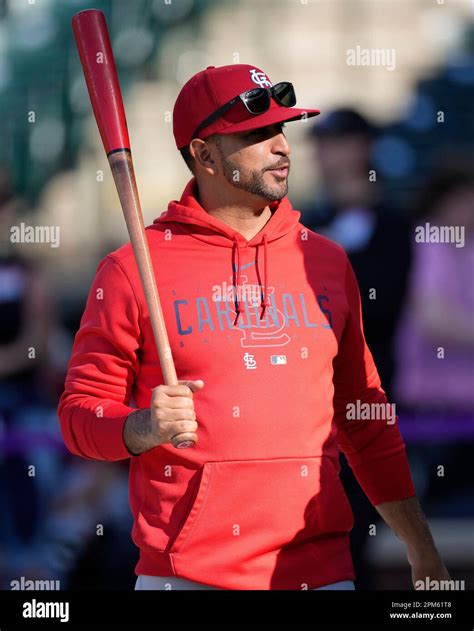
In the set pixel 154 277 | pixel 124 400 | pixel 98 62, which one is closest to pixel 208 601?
pixel 124 400

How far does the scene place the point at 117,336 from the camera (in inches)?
101

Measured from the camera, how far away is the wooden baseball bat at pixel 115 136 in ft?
8.11

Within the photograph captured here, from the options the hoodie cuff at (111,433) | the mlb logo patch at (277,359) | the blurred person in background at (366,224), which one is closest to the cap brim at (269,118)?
the mlb logo patch at (277,359)

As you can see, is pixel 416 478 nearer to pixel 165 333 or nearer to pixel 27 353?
pixel 27 353

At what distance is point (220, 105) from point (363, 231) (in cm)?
128

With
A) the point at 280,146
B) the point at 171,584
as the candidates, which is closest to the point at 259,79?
the point at 280,146

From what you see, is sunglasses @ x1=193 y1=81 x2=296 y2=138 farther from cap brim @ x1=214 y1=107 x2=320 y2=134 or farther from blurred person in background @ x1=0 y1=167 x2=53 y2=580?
blurred person in background @ x1=0 y1=167 x2=53 y2=580

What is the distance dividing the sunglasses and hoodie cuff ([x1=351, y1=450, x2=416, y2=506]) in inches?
33.2

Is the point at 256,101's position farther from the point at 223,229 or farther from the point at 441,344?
the point at 441,344

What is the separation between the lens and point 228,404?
99.5 inches

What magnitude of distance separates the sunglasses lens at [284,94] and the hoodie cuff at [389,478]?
0.84 m

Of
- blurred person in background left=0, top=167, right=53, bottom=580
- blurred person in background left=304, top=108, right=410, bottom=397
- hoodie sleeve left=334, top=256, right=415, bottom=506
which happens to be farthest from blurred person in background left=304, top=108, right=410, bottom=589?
hoodie sleeve left=334, top=256, right=415, bottom=506

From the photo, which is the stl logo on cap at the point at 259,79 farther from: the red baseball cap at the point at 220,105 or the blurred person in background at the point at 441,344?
the blurred person in background at the point at 441,344

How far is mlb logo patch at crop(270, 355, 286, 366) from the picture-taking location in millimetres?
2582
